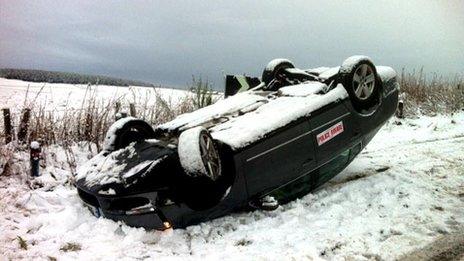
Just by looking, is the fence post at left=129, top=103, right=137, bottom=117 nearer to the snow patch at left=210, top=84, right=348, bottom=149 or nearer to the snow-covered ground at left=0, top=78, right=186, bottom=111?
the snow-covered ground at left=0, top=78, right=186, bottom=111

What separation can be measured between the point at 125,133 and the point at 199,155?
1.40 metres

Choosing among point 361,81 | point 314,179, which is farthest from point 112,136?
point 361,81

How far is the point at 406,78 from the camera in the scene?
15.5 m

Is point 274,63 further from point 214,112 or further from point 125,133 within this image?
point 125,133

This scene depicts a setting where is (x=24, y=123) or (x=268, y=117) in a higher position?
(x=268, y=117)

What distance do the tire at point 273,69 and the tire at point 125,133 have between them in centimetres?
199

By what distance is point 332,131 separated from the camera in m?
4.94

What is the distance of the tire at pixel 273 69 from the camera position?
617 cm

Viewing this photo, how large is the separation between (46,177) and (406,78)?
12980 mm

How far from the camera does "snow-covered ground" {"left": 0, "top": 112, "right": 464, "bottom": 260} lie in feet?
12.1

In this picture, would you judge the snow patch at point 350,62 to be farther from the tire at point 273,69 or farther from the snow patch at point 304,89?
the tire at point 273,69

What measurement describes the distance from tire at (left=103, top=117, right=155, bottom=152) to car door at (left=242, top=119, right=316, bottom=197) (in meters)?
1.34

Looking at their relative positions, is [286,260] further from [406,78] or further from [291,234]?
[406,78]

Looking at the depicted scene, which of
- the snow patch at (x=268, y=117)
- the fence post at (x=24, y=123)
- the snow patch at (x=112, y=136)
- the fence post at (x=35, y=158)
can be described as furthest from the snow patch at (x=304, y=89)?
the fence post at (x=24, y=123)
